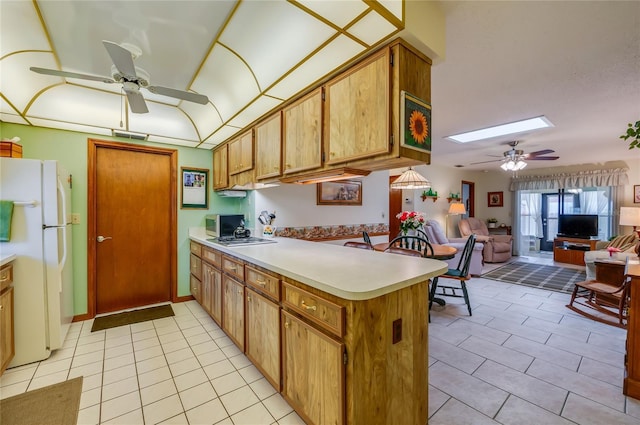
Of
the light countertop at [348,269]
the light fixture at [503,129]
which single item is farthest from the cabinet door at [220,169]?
the light fixture at [503,129]

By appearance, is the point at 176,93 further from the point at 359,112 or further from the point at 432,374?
the point at 432,374

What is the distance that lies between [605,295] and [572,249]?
141 inches

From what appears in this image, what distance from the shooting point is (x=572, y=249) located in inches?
244

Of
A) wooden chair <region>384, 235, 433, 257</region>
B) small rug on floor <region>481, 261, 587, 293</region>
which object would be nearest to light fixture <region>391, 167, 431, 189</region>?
wooden chair <region>384, 235, 433, 257</region>

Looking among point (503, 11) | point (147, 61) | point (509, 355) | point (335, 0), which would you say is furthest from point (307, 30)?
point (509, 355)

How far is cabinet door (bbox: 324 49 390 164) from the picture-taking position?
153 cm

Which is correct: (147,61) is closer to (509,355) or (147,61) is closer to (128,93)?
(128,93)

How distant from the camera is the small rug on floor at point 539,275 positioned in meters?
4.56

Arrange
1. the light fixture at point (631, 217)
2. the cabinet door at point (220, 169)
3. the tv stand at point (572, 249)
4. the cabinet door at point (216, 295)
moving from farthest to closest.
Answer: the tv stand at point (572, 249) → the light fixture at point (631, 217) → the cabinet door at point (220, 169) → the cabinet door at point (216, 295)

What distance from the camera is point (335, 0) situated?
132 cm

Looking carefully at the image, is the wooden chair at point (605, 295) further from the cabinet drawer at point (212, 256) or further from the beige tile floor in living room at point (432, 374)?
the cabinet drawer at point (212, 256)

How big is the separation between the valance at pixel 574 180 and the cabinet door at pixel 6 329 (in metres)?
9.52

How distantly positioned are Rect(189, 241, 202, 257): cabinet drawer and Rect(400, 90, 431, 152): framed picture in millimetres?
2769

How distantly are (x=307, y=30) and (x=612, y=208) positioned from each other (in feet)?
26.6
